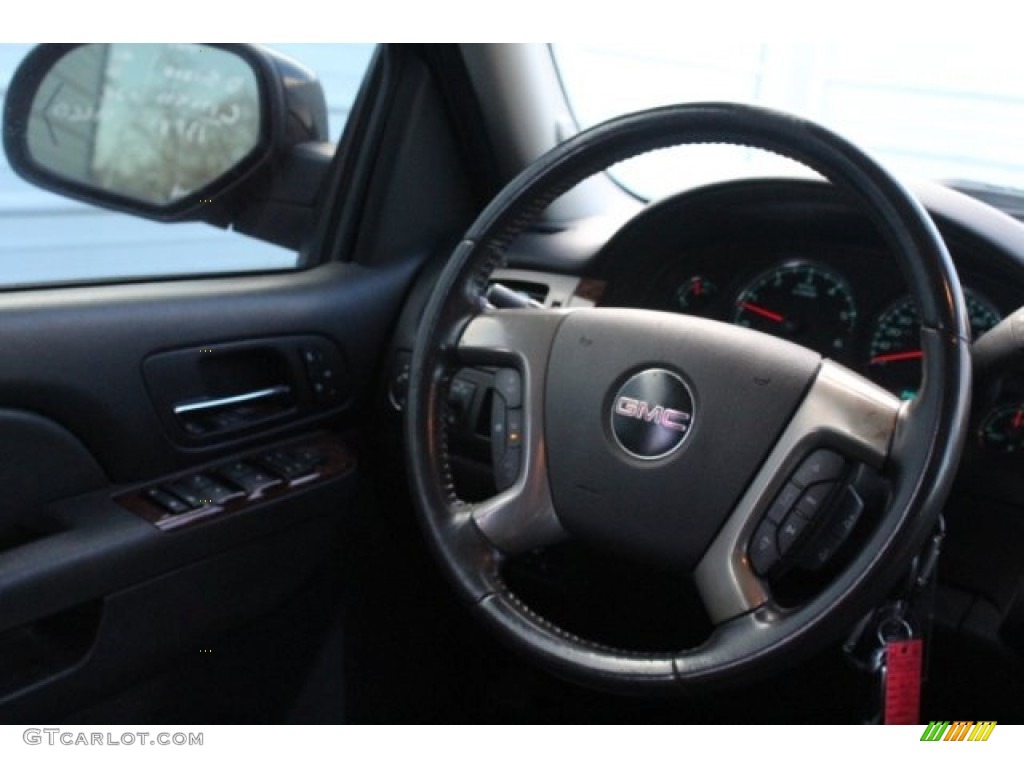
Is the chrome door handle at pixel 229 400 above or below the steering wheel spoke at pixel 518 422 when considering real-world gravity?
below

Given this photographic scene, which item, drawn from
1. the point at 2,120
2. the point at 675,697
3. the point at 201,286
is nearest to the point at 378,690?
the point at 201,286

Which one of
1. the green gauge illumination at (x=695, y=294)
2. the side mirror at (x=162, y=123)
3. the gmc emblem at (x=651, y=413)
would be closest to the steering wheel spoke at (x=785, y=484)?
the gmc emblem at (x=651, y=413)

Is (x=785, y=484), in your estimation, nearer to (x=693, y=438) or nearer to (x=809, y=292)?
(x=693, y=438)

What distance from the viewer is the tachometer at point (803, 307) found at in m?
1.47

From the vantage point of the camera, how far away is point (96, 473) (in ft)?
4.62

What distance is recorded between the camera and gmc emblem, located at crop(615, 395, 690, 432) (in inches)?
43.4

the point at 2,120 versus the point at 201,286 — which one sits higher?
the point at 2,120

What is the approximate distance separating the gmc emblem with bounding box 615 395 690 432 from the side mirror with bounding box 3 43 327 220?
0.98 metres

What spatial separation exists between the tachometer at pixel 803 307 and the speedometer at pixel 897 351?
51mm

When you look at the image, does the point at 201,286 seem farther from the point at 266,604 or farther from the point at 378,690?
the point at 378,690

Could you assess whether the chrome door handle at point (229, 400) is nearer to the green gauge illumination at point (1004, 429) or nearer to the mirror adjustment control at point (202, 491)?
the mirror adjustment control at point (202, 491)

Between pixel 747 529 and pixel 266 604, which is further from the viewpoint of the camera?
pixel 266 604

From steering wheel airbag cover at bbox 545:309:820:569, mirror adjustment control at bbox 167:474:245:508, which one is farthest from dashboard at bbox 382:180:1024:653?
mirror adjustment control at bbox 167:474:245:508
